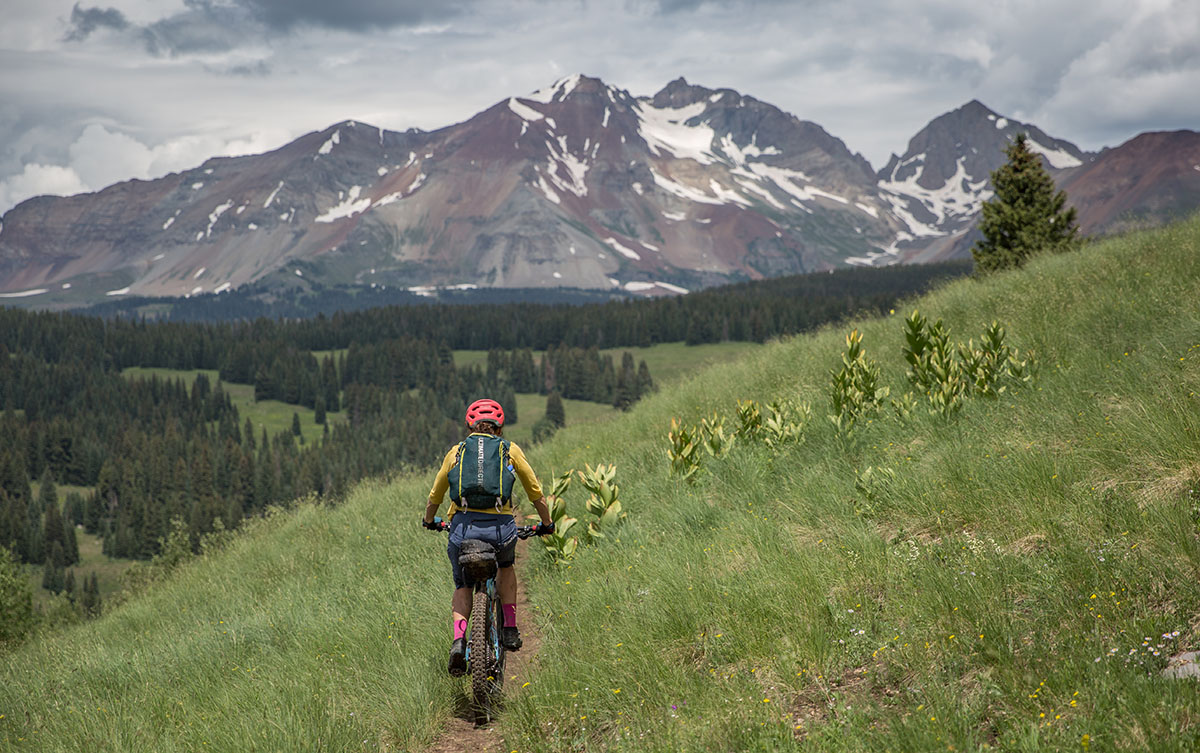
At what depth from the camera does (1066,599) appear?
455cm

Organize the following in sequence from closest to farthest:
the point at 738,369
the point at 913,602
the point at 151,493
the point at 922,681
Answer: the point at 922,681
the point at 913,602
the point at 738,369
the point at 151,493

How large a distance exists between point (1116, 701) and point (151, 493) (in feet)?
577

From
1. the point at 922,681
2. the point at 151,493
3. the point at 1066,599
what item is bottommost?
the point at 151,493

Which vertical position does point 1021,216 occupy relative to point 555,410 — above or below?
above

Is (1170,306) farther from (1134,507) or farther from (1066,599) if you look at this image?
(1066,599)

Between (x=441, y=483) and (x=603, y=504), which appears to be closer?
(x=441, y=483)

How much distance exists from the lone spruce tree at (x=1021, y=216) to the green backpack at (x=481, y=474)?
832 inches

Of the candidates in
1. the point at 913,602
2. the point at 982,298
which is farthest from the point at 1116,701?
the point at 982,298

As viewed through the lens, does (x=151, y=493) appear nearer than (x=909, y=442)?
No

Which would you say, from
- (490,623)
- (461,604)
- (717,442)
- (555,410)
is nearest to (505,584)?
(461,604)

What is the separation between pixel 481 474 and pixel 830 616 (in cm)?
295

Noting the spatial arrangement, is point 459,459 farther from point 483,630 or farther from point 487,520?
point 483,630

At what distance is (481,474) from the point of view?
6.28 meters

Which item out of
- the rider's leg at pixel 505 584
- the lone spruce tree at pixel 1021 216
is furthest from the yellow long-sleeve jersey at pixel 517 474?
the lone spruce tree at pixel 1021 216
